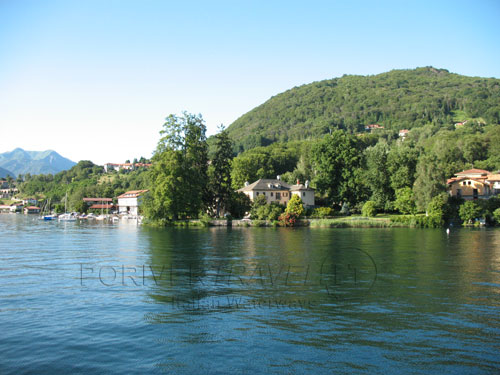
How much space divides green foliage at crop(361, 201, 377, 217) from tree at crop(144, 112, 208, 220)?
27.4 metres

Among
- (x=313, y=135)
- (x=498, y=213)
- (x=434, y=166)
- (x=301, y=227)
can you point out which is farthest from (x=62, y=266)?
(x=313, y=135)

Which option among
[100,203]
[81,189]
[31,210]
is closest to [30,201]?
[31,210]

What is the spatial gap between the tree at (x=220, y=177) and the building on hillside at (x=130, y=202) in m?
53.2

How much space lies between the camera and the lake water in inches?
436

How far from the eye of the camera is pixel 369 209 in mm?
68812

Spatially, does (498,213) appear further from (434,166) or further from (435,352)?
(435,352)

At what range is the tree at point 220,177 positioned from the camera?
71688 mm

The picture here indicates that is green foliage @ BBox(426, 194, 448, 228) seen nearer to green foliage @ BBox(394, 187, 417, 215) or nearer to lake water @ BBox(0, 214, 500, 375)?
green foliage @ BBox(394, 187, 417, 215)

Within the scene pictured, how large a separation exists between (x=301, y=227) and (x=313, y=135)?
128m

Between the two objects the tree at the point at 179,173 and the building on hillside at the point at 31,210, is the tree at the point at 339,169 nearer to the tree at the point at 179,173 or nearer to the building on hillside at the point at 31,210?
the tree at the point at 179,173

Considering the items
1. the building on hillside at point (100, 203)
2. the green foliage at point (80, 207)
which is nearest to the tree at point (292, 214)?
the building on hillside at point (100, 203)

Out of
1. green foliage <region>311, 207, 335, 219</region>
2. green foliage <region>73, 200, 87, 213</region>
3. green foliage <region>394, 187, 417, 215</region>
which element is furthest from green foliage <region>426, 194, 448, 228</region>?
green foliage <region>73, 200, 87, 213</region>

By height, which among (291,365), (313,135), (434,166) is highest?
(313,135)

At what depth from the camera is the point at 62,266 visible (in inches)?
993
